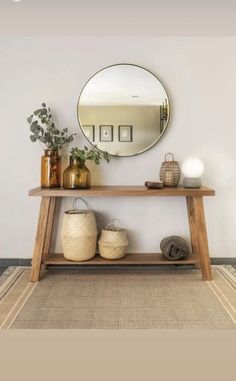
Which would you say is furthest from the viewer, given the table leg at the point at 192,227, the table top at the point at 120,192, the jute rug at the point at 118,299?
the table leg at the point at 192,227

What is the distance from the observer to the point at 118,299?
2.04 meters

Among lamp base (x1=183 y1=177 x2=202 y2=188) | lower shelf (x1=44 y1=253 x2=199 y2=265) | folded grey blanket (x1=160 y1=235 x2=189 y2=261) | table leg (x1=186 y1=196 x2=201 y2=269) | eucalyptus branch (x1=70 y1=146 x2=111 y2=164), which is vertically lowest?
lower shelf (x1=44 y1=253 x2=199 y2=265)

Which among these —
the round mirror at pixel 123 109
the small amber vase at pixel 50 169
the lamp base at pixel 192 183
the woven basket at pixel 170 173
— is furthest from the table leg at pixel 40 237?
the lamp base at pixel 192 183

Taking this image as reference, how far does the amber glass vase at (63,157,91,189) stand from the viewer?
2357mm

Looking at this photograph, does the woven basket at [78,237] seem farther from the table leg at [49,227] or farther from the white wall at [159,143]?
the white wall at [159,143]

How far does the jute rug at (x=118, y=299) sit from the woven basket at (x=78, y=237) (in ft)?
0.59

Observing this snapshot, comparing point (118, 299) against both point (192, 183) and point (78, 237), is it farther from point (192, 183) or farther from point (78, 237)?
point (192, 183)

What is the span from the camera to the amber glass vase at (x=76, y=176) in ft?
7.73

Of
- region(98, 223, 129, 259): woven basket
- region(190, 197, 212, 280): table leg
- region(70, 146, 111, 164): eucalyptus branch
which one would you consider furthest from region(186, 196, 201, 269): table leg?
region(70, 146, 111, 164): eucalyptus branch

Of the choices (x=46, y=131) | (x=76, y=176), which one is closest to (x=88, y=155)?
(x=76, y=176)

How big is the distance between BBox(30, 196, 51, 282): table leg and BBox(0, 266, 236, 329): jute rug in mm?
92

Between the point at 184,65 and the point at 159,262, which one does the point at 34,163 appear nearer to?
the point at 159,262

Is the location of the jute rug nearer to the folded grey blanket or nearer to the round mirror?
the folded grey blanket

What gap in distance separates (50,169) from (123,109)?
727 mm
